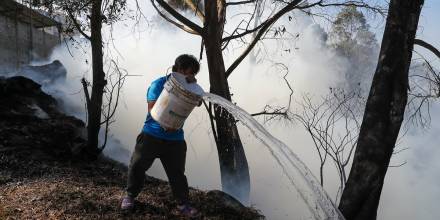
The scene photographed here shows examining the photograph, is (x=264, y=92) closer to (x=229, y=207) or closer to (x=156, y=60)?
(x=156, y=60)

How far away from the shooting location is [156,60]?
19.2m

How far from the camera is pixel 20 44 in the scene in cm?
2102

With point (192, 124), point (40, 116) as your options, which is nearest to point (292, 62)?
point (192, 124)

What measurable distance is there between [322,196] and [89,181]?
276cm

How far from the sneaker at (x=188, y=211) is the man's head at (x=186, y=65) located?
4.18ft

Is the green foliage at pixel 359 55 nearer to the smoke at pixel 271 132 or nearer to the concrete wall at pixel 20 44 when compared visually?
the smoke at pixel 271 132

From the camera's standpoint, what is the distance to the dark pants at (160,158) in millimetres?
4621

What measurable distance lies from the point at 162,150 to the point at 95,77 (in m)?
3.60

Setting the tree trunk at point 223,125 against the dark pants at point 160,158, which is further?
the tree trunk at point 223,125

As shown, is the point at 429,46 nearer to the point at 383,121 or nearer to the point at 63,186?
the point at 383,121

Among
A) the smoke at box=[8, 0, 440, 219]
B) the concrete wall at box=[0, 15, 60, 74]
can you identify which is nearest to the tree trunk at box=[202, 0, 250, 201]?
the smoke at box=[8, 0, 440, 219]

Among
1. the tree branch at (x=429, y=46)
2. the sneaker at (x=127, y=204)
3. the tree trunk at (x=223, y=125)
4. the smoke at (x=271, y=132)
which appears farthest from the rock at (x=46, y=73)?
the tree branch at (x=429, y=46)

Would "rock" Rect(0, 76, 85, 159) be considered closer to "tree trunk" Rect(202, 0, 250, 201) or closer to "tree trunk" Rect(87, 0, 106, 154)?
"tree trunk" Rect(87, 0, 106, 154)

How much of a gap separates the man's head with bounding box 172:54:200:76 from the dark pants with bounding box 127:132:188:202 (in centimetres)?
67
